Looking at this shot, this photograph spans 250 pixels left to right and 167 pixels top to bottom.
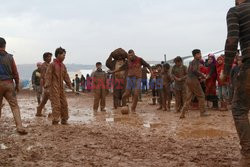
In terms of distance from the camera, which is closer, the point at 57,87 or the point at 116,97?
the point at 57,87

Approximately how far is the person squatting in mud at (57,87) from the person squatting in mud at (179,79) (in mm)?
4004

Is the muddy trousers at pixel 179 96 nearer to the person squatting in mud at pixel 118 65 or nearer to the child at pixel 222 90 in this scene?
the child at pixel 222 90

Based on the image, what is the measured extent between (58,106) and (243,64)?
200 inches

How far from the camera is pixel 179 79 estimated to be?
11633 millimetres

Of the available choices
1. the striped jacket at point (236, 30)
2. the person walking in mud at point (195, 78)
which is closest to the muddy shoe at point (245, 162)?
the striped jacket at point (236, 30)

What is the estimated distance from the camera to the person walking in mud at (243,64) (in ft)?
14.0

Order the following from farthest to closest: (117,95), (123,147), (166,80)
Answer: (117,95), (166,80), (123,147)

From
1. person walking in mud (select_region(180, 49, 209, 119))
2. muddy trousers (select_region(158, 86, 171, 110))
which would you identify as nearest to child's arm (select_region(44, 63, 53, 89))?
person walking in mud (select_region(180, 49, 209, 119))

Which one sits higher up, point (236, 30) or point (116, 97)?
point (236, 30)

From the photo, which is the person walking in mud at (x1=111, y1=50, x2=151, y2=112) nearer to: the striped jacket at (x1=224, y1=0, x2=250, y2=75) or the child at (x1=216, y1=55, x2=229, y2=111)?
the child at (x1=216, y1=55, x2=229, y2=111)

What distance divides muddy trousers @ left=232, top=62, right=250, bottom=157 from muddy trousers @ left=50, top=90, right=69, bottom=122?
496cm

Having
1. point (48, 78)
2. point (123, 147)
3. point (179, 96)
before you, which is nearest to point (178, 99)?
point (179, 96)

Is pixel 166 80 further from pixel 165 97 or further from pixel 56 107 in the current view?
pixel 56 107

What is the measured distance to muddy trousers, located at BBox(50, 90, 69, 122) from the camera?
8.56 metres
